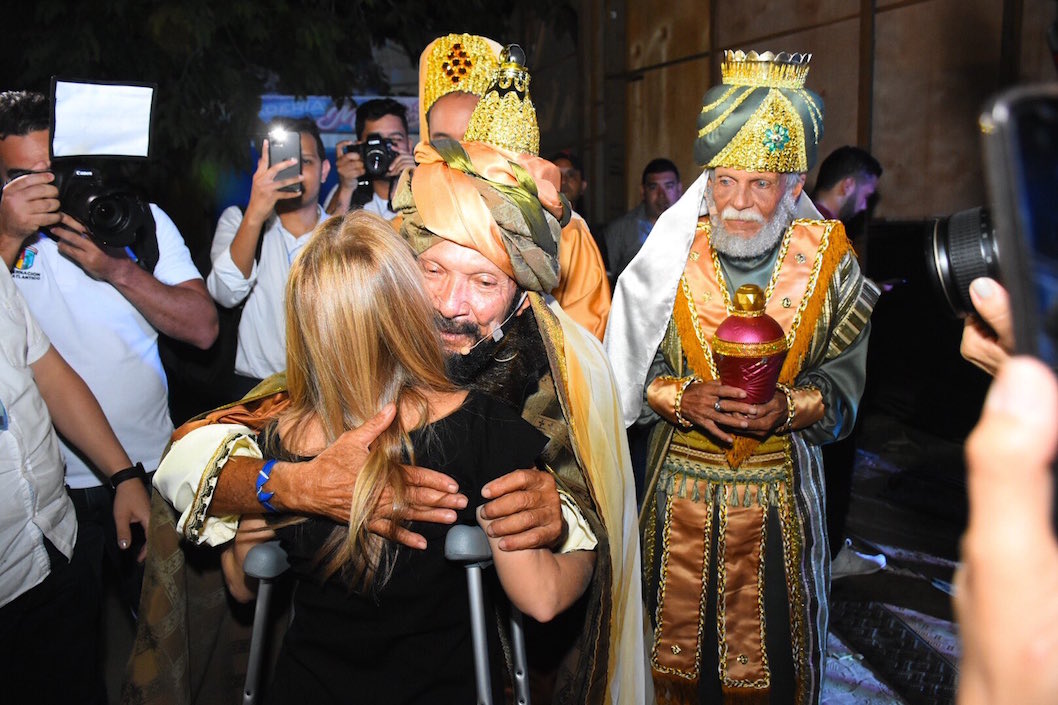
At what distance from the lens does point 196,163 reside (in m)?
6.88

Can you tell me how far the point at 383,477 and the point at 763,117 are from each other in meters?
1.93

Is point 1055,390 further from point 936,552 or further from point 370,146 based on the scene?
point 936,552

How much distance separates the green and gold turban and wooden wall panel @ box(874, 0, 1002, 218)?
305 cm

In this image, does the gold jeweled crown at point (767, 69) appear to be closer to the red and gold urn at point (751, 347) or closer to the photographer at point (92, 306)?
the red and gold urn at point (751, 347)

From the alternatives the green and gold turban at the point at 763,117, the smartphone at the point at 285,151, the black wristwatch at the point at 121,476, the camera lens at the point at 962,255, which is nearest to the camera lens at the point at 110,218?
the smartphone at the point at 285,151

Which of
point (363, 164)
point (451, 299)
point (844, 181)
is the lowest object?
point (451, 299)

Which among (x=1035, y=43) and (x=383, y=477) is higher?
(x=1035, y=43)

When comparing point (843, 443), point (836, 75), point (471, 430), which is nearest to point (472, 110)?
point (471, 430)

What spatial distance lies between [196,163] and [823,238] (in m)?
5.45

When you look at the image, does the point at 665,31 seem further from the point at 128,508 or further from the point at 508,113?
the point at 128,508

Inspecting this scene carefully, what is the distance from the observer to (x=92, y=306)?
321cm

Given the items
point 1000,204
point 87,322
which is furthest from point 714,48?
point 1000,204

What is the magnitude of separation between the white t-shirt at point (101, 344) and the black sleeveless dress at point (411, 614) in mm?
1698

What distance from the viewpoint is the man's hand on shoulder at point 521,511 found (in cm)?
167
